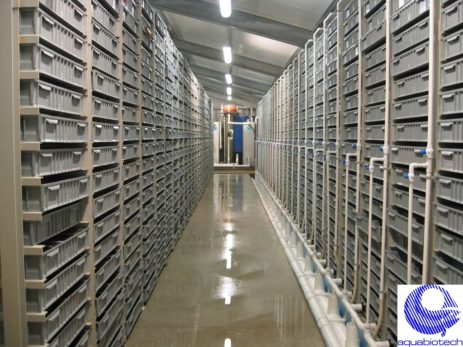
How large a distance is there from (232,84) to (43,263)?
14.4 metres

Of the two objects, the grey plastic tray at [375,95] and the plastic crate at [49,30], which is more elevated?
the plastic crate at [49,30]

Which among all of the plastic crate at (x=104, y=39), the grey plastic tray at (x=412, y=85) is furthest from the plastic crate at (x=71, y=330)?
the grey plastic tray at (x=412, y=85)

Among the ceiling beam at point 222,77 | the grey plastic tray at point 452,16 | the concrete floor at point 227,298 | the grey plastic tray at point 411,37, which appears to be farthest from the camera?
the ceiling beam at point 222,77

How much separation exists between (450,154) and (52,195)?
79.5 inches

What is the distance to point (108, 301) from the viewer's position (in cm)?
304

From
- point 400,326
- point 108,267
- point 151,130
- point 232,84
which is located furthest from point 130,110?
point 232,84

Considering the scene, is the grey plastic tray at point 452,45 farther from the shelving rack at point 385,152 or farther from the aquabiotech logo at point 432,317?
the aquabiotech logo at point 432,317

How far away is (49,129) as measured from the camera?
2133mm

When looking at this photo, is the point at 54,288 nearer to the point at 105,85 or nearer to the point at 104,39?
the point at 105,85

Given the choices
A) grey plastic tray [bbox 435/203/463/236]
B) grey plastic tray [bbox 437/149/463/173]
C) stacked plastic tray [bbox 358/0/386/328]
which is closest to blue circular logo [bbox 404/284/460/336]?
grey plastic tray [bbox 435/203/463/236]

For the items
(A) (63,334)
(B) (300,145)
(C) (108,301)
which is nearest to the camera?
(A) (63,334)

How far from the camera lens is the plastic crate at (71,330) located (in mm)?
2230

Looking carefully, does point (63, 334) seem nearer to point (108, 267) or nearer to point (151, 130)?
point (108, 267)

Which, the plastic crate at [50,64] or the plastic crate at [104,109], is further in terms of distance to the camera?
the plastic crate at [104,109]
